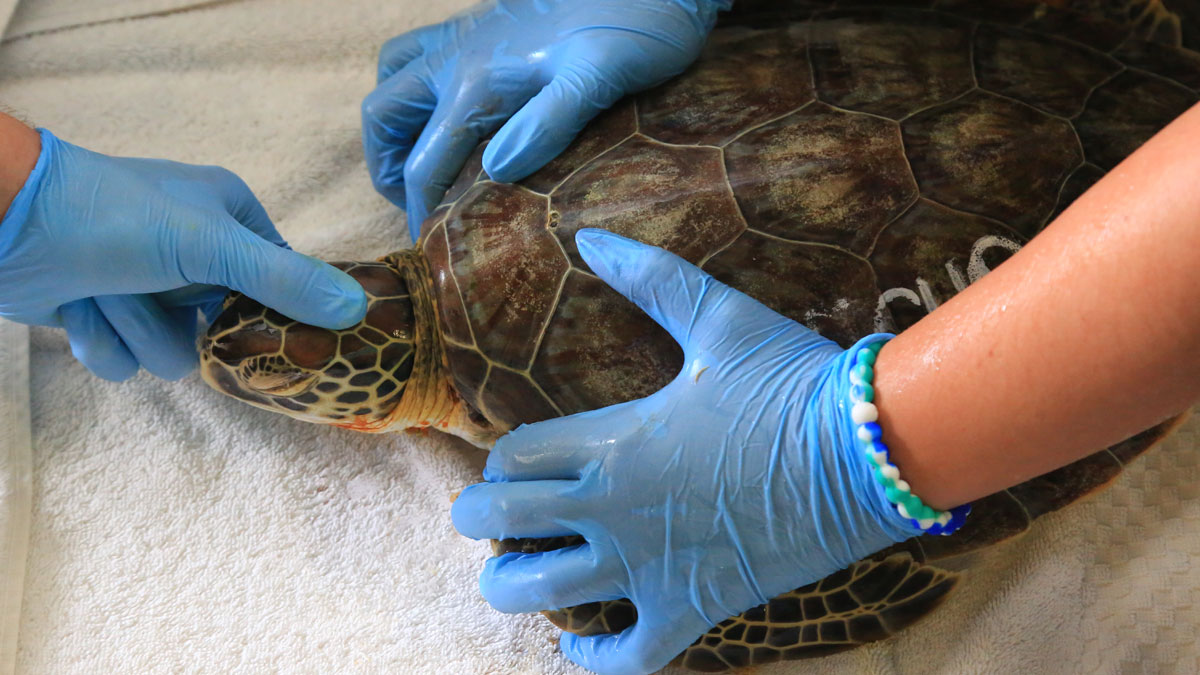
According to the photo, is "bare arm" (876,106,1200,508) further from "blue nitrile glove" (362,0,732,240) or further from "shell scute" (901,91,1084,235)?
"blue nitrile glove" (362,0,732,240)

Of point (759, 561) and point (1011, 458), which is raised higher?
point (1011, 458)

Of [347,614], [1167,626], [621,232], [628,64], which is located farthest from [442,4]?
[1167,626]

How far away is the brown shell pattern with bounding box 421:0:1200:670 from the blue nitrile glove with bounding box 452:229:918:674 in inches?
2.7

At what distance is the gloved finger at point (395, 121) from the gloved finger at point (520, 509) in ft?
2.20

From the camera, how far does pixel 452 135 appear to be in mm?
1237

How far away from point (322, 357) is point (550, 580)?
46cm

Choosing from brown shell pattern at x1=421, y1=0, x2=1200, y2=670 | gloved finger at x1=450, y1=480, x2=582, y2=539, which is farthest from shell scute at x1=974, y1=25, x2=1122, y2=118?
gloved finger at x1=450, y1=480, x2=582, y2=539

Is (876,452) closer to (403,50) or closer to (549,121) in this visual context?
(549,121)

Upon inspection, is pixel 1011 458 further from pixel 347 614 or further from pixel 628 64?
pixel 347 614

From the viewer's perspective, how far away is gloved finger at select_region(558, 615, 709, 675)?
0.95 meters

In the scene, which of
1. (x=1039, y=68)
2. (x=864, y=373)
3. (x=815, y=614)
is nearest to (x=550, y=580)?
(x=815, y=614)

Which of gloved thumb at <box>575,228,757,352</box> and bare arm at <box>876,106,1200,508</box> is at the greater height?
bare arm at <box>876,106,1200,508</box>

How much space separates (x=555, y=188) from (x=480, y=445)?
45cm

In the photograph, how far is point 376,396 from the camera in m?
1.19
